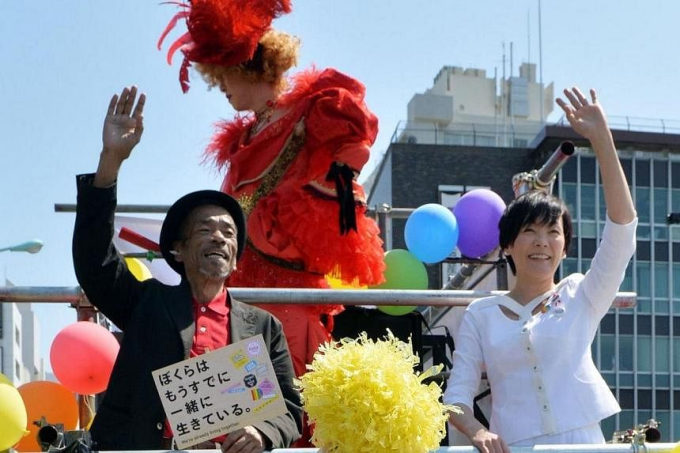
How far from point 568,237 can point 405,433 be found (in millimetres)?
1218

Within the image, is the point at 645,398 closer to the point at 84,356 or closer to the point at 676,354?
the point at 676,354

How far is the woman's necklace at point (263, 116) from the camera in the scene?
4.42 metres

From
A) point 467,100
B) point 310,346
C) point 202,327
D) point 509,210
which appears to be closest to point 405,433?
point 202,327

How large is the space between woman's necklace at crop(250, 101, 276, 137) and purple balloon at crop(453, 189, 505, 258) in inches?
55.7

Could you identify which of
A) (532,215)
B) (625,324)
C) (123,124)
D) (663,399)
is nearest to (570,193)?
(625,324)

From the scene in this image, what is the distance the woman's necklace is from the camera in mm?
4422

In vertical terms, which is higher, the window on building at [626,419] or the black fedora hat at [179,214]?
the black fedora hat at [179,214]

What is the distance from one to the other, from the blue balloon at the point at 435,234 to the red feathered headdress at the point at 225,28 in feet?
5.24

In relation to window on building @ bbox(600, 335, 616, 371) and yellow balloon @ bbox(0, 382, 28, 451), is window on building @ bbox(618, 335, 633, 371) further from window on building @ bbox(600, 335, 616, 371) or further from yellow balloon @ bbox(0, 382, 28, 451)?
yellow balloon @ bbox(0, 382, 28, 451)

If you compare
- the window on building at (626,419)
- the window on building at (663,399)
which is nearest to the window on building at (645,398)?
the window on building at (663,399)

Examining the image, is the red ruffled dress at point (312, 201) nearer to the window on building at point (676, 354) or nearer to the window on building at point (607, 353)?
the window on building at point (607, 353)

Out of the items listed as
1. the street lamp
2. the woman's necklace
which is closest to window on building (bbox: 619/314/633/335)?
the street lamp

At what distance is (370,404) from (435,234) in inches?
124

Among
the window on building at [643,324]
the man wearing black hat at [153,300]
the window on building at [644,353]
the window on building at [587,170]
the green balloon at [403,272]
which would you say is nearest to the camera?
the man wearing black hat at [153,300]
